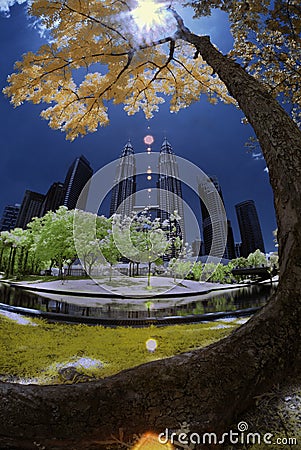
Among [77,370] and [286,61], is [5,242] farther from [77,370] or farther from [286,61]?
[286,61]

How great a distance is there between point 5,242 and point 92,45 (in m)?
20.1

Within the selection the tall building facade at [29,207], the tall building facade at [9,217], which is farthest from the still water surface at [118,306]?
the tall building facade at [9,217]

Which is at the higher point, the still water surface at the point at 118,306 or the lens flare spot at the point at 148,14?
the lens flare spot at the point at 148,14

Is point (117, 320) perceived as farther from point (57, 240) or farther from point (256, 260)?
point (256, 260)

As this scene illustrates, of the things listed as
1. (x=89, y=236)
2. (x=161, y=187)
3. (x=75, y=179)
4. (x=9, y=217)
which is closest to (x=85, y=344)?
(x=89, y=236)

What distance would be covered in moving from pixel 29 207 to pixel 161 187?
21.3 m

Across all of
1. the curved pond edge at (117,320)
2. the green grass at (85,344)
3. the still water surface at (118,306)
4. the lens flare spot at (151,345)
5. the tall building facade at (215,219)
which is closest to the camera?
the green grass at (85,344)

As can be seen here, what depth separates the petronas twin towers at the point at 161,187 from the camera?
899 inches

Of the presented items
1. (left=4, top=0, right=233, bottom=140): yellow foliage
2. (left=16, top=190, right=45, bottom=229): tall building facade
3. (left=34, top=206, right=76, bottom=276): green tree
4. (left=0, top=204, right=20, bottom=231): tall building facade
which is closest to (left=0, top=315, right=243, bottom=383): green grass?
(left=4, top=0, right=233, bottom=140): yellow foliage

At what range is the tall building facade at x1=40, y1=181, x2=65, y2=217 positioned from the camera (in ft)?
123

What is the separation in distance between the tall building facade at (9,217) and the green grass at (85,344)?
45.8m

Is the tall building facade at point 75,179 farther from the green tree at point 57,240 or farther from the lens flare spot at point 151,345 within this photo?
the lens flare spot at point 151,345

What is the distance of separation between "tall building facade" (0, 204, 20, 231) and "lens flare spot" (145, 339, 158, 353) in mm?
46938

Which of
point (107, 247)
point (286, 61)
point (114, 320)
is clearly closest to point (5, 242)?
point (107, 247)
